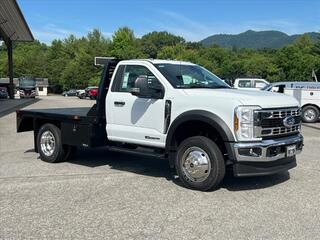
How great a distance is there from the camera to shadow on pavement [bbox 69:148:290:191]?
7.68 metres

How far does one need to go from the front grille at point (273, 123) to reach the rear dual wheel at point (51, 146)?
4.27 m

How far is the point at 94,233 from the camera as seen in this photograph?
525 cm

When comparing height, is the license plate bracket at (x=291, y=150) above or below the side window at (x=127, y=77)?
below

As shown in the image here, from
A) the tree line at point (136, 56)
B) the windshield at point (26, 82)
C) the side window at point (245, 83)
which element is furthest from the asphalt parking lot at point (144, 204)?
the tree line at point (136, 56)

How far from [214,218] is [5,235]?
2.46 meters

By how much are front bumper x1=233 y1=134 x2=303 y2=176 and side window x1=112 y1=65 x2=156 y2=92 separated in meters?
2.45

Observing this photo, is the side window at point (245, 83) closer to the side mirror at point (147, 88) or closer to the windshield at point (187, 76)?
the windshield at point (187, 76)

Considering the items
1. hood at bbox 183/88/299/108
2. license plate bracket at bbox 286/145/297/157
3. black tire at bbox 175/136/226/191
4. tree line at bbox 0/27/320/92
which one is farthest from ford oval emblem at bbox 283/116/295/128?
tree line at bbox 0/27/320/92

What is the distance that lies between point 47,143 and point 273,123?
4864 mm

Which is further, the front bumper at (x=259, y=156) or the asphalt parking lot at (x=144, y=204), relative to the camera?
the front bumper at (x=259, y=156)

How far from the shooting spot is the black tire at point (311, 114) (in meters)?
20.6

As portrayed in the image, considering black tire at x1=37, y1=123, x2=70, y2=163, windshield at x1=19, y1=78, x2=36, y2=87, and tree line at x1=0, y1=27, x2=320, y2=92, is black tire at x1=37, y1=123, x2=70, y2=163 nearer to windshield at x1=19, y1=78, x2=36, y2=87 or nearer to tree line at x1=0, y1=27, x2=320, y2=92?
windshield at x1=19, y1=78, x2=36, y2=87

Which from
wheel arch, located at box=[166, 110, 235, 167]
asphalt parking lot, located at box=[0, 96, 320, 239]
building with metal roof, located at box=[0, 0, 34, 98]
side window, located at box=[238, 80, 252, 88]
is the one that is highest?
building with metal roof, located at box=[0, 0, 34, 98]

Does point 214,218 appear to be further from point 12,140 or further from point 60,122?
point 12,140
